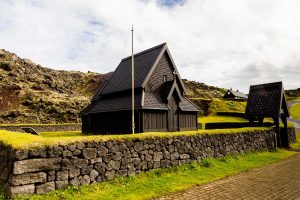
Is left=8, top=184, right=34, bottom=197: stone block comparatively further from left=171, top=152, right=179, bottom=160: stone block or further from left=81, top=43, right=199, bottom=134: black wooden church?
left=81, top=43, right=199, bottom=134: black wooden church

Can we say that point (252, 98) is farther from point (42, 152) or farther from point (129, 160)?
point (42, 152)

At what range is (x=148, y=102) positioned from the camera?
25328 mm

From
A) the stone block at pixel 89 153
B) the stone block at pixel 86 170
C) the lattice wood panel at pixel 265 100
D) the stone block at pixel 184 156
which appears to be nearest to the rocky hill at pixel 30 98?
the lattice wood panel at pixel 265 100

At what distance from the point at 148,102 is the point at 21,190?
57.9 ft

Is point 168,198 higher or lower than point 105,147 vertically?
lower

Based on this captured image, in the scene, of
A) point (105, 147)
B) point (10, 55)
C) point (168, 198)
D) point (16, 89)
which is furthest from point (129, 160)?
point (10, 55)

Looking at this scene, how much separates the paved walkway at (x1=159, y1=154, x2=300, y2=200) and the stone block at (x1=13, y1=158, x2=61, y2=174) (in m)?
4.18

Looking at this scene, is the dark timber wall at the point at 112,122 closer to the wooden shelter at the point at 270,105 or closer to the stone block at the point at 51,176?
the wooden shelter at the point at 270,105

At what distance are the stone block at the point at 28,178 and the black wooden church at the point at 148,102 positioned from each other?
15541 millimetres

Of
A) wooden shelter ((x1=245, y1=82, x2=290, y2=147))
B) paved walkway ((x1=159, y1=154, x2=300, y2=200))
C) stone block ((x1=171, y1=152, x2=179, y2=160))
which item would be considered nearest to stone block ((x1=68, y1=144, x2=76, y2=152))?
paved walkway ((x1=159, y1=154, x2=300, y2=200))

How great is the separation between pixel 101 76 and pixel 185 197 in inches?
4206

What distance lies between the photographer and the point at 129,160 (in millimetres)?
11750

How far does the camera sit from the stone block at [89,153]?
10258 mm

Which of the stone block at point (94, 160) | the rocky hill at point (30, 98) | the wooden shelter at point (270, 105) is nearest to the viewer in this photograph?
the stone block at point (94, 160)
